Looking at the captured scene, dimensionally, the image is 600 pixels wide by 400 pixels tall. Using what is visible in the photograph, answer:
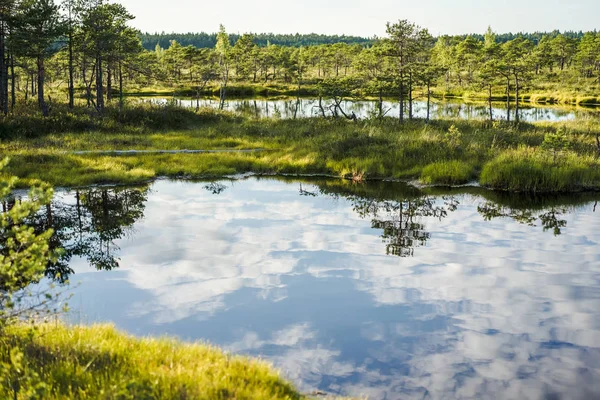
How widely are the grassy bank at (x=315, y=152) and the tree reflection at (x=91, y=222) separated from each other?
198cm

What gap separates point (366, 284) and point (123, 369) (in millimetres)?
6127

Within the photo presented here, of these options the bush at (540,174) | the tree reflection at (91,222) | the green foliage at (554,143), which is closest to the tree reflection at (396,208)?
the bush at (540,174)

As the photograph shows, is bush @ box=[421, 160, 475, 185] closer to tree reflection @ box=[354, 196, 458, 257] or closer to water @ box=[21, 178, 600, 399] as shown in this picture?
tree reflection @ box=[354, 196, 458, 257]

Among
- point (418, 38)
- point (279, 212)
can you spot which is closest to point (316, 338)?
point (279, 212)

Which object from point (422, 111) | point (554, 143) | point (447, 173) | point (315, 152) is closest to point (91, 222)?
point (315, 152)

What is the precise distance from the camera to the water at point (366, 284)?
782cm

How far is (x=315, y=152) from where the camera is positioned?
2677 cm

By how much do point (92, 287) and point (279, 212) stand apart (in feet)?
25.5

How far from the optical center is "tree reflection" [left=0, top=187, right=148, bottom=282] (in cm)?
1286

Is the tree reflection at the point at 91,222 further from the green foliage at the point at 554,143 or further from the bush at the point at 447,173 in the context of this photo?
the green foliage at the point at 554,143

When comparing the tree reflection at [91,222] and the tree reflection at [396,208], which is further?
the tree reflection at [396,208]

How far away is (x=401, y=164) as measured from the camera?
24.0 metres

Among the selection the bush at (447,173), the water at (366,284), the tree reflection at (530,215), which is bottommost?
the water at (366,284)

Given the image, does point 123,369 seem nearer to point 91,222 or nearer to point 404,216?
point 91,222
